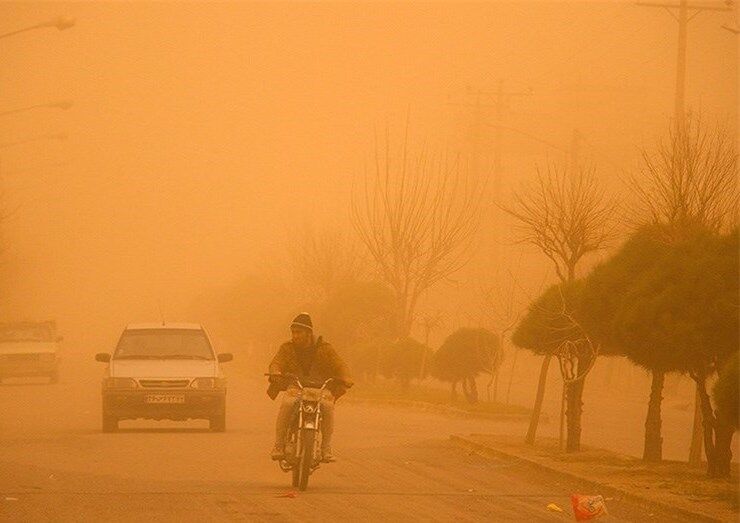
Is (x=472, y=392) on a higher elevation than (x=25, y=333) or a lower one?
lower

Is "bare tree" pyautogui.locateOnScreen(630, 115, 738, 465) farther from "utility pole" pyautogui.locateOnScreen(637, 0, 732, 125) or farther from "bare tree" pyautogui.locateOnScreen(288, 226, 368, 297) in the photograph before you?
"bare tree" pyautogui.locateOnScreen(288, 226, 368, 297)

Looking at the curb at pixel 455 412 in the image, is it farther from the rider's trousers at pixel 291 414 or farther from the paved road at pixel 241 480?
the rider's trousers at pixel 291 414

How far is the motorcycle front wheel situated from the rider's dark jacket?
0.64 metres

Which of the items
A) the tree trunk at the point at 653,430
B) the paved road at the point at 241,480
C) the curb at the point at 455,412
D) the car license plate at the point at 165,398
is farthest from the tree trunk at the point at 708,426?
the curb at the point at 455,412

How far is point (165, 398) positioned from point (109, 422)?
Answer: 3.29 ft

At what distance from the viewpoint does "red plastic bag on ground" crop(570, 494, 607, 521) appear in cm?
1467

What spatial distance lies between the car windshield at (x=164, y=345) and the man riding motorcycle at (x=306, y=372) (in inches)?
393

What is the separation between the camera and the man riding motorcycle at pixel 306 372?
17.4 m

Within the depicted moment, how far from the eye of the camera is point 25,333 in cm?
5144

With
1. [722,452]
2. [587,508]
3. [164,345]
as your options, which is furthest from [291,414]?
[164,345]

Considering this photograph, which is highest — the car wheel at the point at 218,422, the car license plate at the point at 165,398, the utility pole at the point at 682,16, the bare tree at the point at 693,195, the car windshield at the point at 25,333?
the utility pole at the point at 682,16

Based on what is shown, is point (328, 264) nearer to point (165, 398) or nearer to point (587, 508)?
point (165, 398)

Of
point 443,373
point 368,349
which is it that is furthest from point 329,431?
point 368,349

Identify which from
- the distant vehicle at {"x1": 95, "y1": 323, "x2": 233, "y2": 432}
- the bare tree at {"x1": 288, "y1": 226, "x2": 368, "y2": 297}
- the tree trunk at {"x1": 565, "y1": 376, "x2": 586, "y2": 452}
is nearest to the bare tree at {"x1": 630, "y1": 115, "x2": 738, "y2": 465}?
the tree trunk at {"x1": 565, "y1": 376, "x2": 586, "y2": 452}
